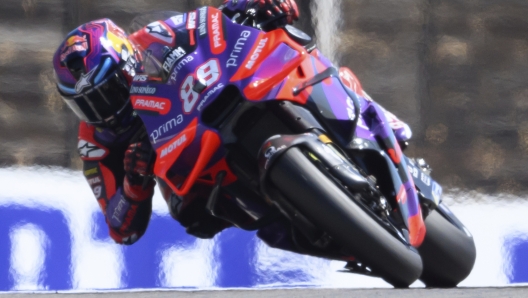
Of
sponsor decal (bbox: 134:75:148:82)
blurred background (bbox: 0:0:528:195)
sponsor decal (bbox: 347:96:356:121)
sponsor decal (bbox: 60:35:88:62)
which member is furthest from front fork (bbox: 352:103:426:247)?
blurred background (bbox: 0:0:528:195)

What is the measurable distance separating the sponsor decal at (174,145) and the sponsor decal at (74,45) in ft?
2.67

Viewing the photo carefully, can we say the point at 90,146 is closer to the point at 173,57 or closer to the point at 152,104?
the point at 152,104

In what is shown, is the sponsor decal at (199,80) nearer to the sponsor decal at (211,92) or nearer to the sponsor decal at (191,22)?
the sponsor decal at (211,92)

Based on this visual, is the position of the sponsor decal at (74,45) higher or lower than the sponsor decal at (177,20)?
lower

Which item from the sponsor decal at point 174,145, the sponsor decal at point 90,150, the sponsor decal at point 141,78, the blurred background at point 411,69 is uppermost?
the sponsor decal at point 141,78

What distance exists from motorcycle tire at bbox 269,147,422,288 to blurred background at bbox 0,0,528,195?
230 cm

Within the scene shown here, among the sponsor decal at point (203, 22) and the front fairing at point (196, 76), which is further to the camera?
the sponsor decal at point (203, 22)

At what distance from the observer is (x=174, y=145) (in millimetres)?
3322

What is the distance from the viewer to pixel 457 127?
5.36m

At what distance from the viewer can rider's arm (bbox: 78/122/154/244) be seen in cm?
413

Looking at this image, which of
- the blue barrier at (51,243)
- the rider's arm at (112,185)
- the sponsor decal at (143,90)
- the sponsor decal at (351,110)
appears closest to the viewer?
the sponsor decal at (351,110)

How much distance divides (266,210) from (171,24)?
735mm

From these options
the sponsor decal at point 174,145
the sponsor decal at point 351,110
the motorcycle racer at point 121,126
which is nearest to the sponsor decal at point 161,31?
the motorcycle racer at point 121,126

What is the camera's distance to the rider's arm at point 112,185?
413 cm
